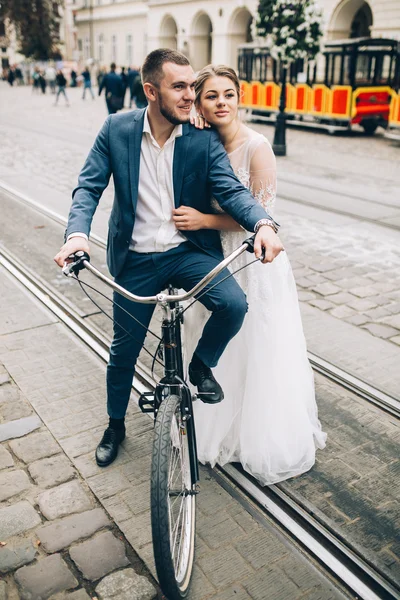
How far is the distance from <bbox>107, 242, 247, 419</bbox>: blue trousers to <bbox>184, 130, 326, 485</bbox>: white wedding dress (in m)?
0.28

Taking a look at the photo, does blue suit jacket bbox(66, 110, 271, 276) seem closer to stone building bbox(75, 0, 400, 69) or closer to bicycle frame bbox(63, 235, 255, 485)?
bicycle frame bbox(63, 235, 255, 485)

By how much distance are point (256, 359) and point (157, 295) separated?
1.04 meters

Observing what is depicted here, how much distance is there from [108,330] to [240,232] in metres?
2.22

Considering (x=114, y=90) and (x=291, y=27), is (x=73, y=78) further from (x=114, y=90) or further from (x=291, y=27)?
(x=291, y=27)

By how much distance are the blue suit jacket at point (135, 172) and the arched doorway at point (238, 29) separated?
123ft

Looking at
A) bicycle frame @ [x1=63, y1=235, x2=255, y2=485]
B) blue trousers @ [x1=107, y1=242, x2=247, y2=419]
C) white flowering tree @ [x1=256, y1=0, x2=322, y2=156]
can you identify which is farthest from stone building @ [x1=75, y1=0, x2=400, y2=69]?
bicycle frame @ [x1=63, y1=235, x2=255, y2=485]

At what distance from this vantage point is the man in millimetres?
2795

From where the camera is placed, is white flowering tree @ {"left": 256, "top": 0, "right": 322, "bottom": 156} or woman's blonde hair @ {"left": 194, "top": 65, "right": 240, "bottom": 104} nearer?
woman's blonde hair @ {"left": 194, "top": 65, "right": 240, "bottom": 104}

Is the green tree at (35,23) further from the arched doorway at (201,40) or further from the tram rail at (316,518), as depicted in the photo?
the tram rail at (316,518)

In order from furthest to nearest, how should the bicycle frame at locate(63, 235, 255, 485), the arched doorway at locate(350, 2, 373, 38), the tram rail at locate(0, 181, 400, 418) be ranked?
the arched doorway at locate(350, 2, 373, 38), the tram rail at locate(0, 181, 400, 418), the bicycle frame at locate(63, 235, 255, 485)

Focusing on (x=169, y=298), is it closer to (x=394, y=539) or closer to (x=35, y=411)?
(x=394, y=539)

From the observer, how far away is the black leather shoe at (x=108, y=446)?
131 inches

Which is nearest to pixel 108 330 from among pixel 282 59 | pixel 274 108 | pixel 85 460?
pixel 85 460

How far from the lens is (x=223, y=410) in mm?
3332
